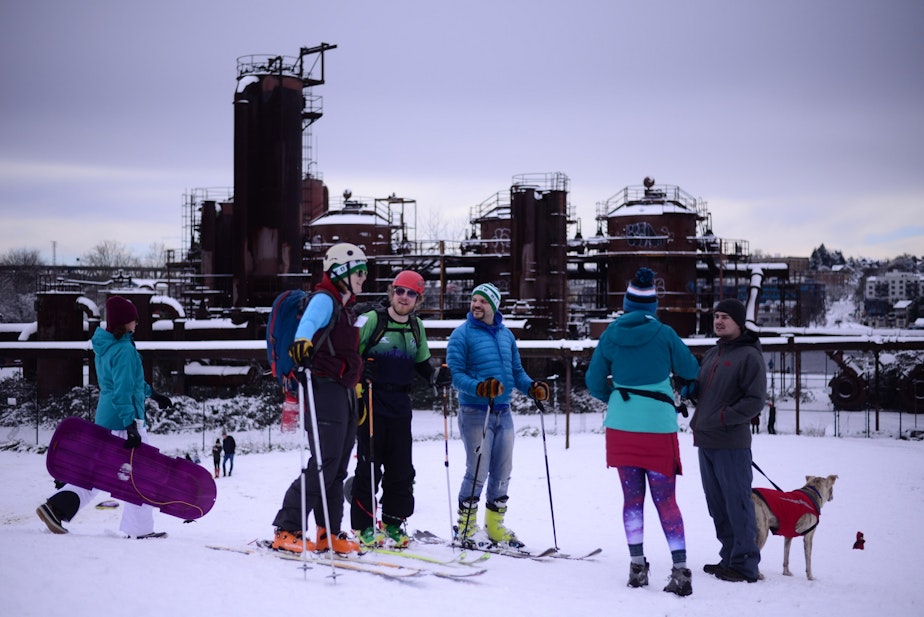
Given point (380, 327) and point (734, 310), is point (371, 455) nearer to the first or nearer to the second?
point (380, 327)

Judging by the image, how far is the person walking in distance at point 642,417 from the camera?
5.73 metres

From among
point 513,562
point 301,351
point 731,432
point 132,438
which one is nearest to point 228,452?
point 132,438

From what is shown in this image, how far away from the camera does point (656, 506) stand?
18.8 ft

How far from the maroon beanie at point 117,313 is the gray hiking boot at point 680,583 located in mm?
4532

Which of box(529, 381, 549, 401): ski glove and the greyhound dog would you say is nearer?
the greyhound dog

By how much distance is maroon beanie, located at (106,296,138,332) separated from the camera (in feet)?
22.5

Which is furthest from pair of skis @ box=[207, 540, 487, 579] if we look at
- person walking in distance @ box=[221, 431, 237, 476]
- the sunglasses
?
person walking in distance @ box=[221, 431, 237, 476]

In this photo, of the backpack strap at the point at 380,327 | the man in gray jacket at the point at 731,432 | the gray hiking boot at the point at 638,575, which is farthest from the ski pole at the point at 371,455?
the man in gray jacket at the point at 731,432

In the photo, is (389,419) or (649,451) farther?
(389,419)

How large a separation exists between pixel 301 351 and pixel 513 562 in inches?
91.1

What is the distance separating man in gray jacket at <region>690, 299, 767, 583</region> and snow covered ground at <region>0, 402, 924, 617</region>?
0.86ft

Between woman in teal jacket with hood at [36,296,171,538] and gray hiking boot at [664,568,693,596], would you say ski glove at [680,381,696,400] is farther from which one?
woman in teal jacket with hood at [36,296,171,538]

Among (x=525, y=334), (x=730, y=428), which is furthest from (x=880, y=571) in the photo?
(x=525, y=334)

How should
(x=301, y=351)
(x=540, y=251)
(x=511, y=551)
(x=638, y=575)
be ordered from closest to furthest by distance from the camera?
1. (x=301, y=351)
2. (x=638, y=575)
3. (x=511, y=551)
4. (x=540, y=251)
